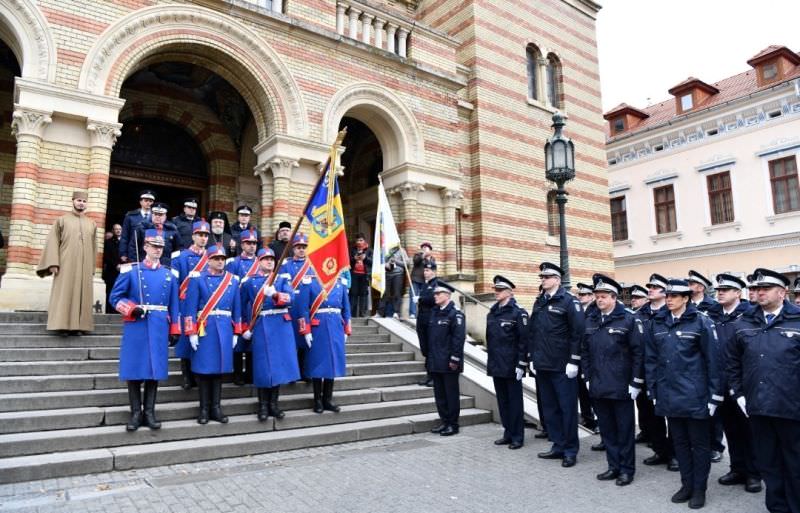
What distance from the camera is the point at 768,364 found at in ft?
15.3

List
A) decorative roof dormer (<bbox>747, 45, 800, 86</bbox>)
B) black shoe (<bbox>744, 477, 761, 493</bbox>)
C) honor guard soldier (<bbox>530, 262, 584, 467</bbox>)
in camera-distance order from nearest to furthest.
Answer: black shoe (<bbox>744, 477, 761, 493</bbox>), honor guard soldier (<bbox>530, 262, 584, 467</bbox>), decorative roof dormer (<bbox>747, 45, 800, 86</bbox>)

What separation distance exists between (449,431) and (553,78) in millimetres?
15116

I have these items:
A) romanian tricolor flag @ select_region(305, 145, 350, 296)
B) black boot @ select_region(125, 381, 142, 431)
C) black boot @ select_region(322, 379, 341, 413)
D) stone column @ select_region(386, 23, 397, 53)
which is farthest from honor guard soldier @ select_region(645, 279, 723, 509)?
stone column @ select_region(386, 23, 397, 53)

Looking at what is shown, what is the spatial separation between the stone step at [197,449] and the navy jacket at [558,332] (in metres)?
2.04

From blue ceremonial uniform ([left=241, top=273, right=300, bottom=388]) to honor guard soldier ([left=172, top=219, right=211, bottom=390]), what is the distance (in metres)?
0.67

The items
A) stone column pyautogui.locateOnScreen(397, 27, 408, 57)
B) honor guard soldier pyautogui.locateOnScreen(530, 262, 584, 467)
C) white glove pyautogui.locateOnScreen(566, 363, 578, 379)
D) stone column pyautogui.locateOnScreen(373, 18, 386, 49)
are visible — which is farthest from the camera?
stone column pyautogui.locateOnScreen(397, 27, 408, 57)

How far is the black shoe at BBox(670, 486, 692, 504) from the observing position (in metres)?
4.98

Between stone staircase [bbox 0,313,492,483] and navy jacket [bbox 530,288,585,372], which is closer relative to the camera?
stone staircase [bbox 0,313,492,483]

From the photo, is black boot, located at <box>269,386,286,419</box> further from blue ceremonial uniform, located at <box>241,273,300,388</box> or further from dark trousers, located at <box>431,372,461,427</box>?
dark trousers, located at <box>431,372,461,427</box>

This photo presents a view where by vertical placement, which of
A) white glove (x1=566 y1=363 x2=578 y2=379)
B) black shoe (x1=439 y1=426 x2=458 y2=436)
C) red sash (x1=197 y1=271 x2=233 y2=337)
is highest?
red sash (x1=197 y1=271 x2=233 y2=337)

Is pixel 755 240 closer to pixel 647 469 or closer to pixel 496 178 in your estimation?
pixel 496 178

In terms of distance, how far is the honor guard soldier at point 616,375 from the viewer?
5.61 metres

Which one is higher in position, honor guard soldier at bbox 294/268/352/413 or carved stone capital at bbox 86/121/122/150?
carved stone capital at bbox 86/121/122/150

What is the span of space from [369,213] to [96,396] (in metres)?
10.3
